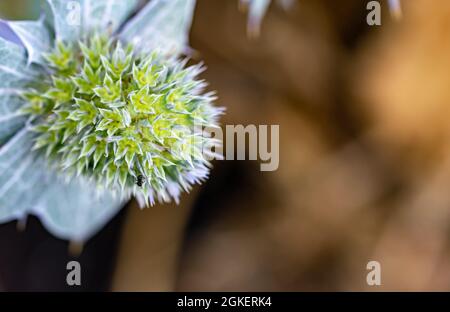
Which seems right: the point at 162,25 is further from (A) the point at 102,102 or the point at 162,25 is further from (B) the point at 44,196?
(B) the point at 44,196

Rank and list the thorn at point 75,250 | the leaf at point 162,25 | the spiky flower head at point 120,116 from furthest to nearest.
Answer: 1. the thorn at point 75,250
2. the leaf at point 162,25
3. the spiky flower head at point 120,116

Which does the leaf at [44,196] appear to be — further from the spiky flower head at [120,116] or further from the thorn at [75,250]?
the thorn at [75,250]

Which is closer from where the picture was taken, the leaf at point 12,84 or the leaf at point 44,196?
the leaf at point 12,84

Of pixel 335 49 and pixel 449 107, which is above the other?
pixel 335 49

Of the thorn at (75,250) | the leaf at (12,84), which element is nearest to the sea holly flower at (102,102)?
the leaf at (12,84)

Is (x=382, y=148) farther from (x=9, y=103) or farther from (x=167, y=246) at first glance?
(x=9, y=103)

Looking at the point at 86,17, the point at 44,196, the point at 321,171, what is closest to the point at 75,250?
the point at 44,196
